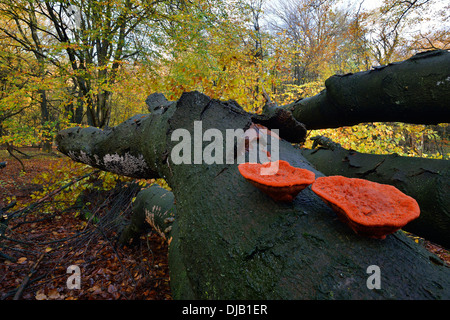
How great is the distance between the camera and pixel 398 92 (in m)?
1.28

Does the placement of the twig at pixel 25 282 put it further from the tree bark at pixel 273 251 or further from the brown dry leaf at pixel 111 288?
the tree bark at pixel 273 251

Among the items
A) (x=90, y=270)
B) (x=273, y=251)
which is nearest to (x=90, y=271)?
(x=90, y=270)

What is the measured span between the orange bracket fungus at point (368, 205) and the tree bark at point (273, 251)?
Answer: 0.27 ft

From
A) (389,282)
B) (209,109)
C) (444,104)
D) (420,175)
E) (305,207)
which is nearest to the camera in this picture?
(389,282)

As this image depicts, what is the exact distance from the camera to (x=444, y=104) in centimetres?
118

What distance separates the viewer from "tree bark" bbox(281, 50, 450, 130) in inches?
47.0

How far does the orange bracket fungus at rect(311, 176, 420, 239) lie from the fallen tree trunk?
676mm

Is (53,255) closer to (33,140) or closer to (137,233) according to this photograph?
(137,233)

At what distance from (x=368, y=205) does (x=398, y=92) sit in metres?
0.94

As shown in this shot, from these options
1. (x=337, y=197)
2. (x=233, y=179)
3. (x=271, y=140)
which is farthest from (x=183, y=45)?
(x=337, y=197)

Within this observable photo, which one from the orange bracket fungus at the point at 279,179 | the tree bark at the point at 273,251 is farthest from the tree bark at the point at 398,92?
the orange bracket fungus at the point at 279,179

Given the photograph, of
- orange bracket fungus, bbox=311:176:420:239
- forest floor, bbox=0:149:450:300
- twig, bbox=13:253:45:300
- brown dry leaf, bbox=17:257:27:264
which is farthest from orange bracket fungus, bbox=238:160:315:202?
brown dry leaf, bbox=17:257:27:264

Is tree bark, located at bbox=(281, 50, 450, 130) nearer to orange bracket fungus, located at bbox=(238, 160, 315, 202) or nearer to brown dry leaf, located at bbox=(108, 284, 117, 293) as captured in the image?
orange bracket fungus, located at bbox=(238, 160, 315, 202)

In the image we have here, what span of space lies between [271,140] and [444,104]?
0.98 meters
